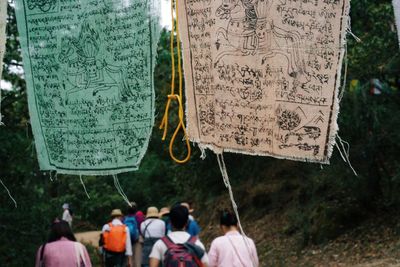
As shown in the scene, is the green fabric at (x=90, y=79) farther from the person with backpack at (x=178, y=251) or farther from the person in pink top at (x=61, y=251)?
the person in pink top at (x=61, y=251)

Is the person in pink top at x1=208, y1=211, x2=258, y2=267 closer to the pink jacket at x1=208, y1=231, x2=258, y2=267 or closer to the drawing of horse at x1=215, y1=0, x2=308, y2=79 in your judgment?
the pink jacket at x1=208, y1=231, x2=258, y2=267

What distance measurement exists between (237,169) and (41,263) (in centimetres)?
1320

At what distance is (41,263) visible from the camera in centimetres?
578

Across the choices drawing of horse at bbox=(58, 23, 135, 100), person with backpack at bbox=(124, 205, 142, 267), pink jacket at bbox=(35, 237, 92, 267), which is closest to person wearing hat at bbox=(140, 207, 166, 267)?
person with backpack at bbox=(124, 205, 142, 267)

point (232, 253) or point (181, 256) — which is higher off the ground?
point (181, 256)

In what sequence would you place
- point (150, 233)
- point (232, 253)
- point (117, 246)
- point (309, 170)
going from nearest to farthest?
point (232, 253) → point (150, 233) → point (117, 246) → point (309, 170)

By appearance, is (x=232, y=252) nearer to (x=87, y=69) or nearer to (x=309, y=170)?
(x=87, y=69)

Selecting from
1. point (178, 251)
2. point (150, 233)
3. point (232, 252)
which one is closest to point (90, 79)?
point (178, 251)

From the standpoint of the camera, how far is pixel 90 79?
4832mm

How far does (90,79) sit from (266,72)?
1291 millimetres

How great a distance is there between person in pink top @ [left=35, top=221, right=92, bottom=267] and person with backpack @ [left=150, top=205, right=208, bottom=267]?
1180mm

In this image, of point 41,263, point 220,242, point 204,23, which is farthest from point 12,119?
point 204,23

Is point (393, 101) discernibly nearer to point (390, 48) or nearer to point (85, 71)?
point (390, 48)

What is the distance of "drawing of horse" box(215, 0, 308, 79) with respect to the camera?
438 centimetres
